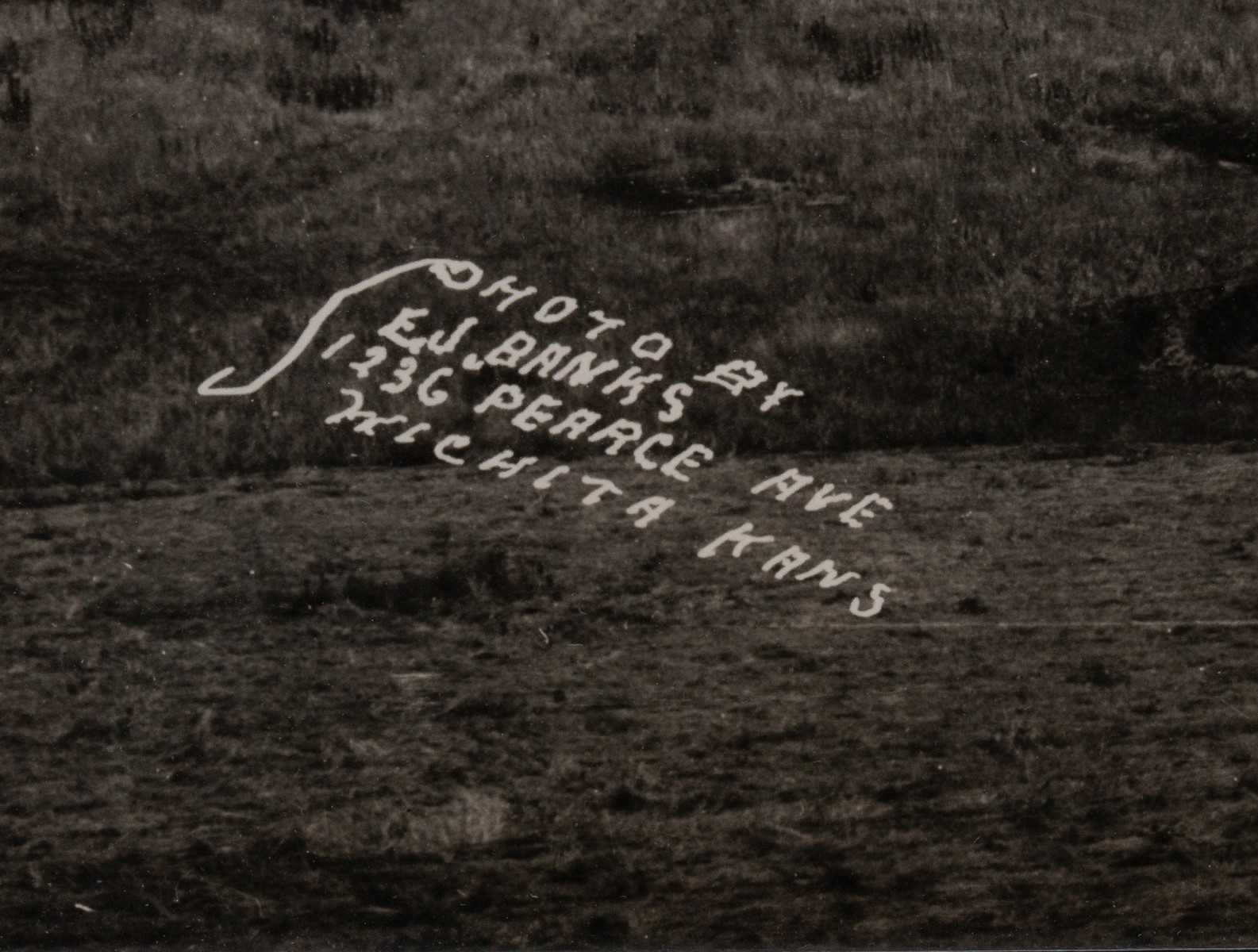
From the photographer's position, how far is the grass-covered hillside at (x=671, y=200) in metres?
1.54

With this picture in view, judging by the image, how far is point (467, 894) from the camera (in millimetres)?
1519

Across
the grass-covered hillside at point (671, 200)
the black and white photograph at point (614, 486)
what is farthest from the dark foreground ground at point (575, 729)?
the grass-covered hillside at point (671, 200)

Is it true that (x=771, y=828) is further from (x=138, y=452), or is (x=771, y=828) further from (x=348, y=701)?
(x=138, y=452)

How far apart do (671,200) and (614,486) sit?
377 mm

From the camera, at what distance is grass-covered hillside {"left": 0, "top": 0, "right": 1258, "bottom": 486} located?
1.54m

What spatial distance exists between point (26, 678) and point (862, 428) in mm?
1092

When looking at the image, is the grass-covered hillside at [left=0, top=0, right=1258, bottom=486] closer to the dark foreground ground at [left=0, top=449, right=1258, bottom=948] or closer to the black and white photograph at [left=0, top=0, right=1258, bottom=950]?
the black and white photograph at [left=0, top=0, right=1258, bottom=950]

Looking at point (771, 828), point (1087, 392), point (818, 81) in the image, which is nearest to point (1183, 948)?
point (771, 828)

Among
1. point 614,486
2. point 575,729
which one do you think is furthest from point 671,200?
Answer: point 575,729

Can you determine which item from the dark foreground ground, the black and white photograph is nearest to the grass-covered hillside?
the black and white photograph

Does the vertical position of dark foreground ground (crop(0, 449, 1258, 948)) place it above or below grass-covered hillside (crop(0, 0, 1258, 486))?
below

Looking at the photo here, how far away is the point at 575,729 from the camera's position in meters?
1.52

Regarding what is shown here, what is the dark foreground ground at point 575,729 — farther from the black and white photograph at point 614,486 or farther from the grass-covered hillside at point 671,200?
the grass-covered hillside at point 671,200

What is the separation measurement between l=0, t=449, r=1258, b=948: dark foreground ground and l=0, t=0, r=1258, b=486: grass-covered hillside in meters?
0.15
